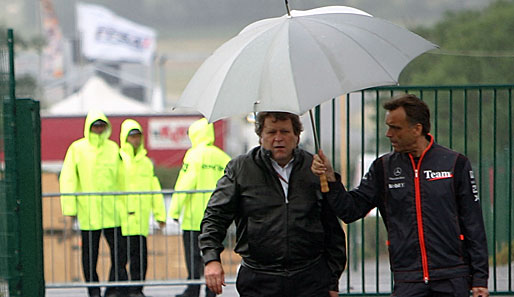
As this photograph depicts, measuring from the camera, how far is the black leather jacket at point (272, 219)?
4742 mm

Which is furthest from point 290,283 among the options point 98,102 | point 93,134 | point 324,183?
point 98,102

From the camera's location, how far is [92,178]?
9.66 metres

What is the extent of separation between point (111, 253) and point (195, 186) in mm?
1059

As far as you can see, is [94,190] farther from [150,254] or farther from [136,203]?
[150,254]

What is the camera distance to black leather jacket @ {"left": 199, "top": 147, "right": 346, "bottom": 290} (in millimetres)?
4742

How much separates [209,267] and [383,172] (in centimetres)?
105

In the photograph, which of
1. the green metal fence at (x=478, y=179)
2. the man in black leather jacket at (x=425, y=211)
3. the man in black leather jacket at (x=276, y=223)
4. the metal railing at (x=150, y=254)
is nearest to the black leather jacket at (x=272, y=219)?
the man in black leather jacket at (x=276, y=223)

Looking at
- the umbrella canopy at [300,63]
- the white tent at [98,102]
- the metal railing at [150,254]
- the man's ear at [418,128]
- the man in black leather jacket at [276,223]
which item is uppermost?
the white tent at [98,102]

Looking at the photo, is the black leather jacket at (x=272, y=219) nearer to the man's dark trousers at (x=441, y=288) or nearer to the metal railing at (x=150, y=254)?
the man's dark trousers at (x=441, y=288)

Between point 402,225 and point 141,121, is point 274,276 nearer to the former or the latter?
point 402,225

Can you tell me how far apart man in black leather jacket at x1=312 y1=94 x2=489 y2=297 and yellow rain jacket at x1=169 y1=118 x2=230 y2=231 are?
4.58m

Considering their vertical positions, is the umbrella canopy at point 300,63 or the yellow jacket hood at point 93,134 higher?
the umbrella canopy at point 300,63

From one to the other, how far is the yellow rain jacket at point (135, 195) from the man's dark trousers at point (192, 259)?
42cm

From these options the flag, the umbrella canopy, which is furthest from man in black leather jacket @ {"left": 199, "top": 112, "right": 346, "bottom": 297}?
the flag
